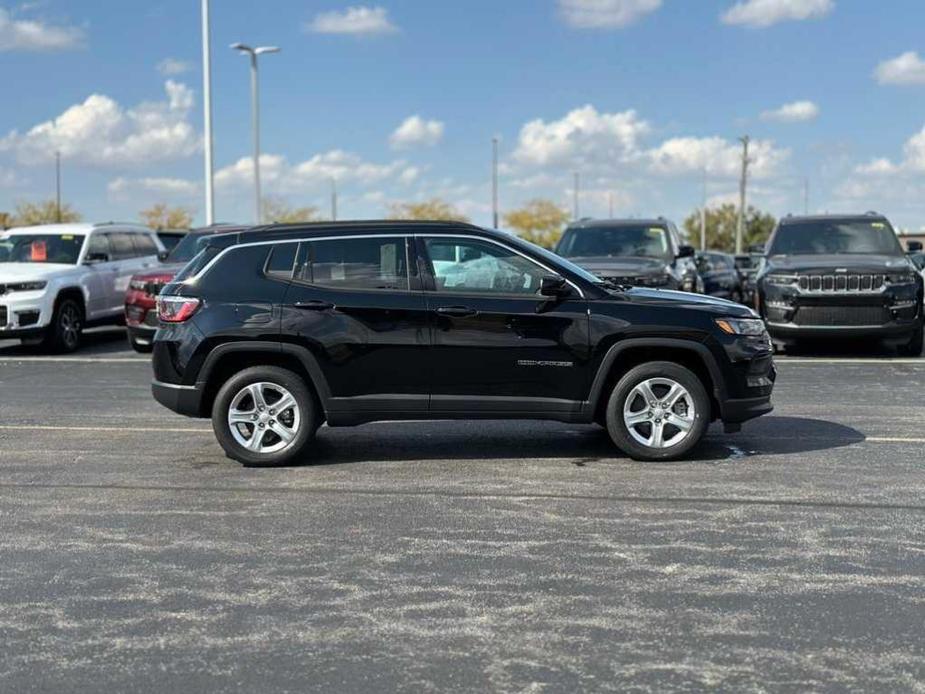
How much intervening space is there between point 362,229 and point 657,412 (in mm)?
2517

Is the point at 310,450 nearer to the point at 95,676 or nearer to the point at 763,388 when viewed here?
the point at 763,388

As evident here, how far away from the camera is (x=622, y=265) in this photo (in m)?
15.6

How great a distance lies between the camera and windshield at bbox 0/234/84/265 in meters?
17.1

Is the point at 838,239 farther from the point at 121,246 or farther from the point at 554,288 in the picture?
the point at 121,246

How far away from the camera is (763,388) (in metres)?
8.03

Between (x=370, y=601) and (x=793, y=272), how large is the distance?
10437mm

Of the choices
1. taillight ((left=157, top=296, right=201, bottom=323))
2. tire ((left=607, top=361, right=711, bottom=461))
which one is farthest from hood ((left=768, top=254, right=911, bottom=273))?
taillight ((left=157, top=296, right=201, bottom=323))

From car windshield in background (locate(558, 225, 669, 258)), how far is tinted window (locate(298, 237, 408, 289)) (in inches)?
350

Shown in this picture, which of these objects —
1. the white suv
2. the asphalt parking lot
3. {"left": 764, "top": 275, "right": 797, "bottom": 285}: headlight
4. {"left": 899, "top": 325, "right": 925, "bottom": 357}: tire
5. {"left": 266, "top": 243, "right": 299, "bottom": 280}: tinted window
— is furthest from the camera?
the white suv

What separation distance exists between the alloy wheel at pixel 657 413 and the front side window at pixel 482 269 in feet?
3.54

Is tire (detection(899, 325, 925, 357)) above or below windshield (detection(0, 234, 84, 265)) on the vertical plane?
below

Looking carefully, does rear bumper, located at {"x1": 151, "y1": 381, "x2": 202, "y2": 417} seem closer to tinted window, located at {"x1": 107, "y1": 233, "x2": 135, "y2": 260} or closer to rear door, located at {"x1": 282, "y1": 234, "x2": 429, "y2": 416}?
rear door, located at {"x1": 282, "y1": 234, "x2": 429, "y2": 416}

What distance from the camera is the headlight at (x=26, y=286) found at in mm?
15680

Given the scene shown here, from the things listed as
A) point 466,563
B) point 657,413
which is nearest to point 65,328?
point 657,413
